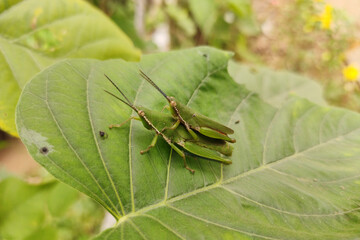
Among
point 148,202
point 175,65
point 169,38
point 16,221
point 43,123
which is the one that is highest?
point 169,38

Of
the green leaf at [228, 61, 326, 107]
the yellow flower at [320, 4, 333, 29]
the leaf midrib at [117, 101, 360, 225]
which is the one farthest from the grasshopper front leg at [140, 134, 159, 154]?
the yellow flower at [320, 4, 333, 29]

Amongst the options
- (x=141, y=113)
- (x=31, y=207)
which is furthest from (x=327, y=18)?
(x=31, y=207)

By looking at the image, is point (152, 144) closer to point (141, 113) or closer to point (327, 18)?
point (141, 113)

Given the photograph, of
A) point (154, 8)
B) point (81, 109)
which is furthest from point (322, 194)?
point (154, 8)

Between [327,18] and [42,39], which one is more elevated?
[327,18]

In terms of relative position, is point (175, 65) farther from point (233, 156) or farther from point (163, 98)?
point (233, 156)

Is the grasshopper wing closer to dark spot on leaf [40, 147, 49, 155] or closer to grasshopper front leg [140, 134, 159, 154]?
grasshopper front leg [140, 134, 159, 154]
